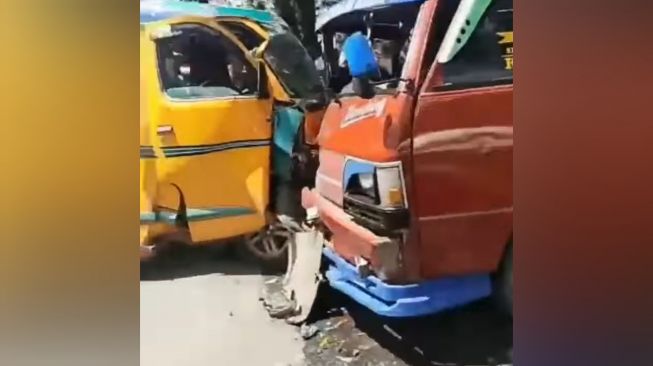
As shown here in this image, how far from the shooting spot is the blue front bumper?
6.32ft

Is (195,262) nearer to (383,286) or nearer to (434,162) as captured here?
(383,286)

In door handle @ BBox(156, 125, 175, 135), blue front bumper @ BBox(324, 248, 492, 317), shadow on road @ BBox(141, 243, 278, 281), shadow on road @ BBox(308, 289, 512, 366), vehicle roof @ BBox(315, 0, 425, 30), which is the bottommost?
shadow on road @ BBox(308, 289, 512, 366)

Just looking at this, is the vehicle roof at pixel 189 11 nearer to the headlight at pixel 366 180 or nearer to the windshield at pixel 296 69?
the windshield at pixel 296 69

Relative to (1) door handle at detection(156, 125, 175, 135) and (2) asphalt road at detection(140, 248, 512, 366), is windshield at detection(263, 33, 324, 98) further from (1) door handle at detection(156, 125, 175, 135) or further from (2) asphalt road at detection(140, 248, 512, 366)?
(2) asphalt road at detection(140, 248, 512, 366)

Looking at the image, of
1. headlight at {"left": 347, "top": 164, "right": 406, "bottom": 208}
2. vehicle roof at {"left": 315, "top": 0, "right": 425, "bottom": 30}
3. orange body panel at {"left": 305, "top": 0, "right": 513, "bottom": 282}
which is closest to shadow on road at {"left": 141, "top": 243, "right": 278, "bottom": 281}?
orange body panel at {"left": 305, "top": 0, "right": 513, "bottom": 282}

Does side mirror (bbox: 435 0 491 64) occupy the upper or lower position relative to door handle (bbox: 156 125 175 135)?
upper

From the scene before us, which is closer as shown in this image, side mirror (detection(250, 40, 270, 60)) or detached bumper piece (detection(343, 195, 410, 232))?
detached bumper piece (detection(343, 195, 410, 232))

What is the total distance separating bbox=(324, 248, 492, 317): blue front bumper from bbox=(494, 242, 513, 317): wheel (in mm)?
29

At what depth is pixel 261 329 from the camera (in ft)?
6.48

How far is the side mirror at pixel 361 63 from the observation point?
77.2 inches

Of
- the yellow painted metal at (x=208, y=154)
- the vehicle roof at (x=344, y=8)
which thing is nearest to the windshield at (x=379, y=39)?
the vehicle roof at (x=344, y=8)
